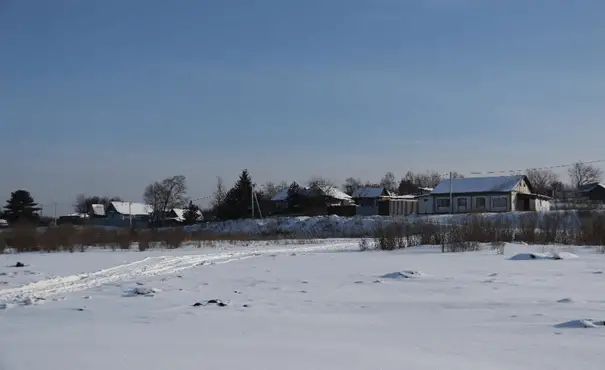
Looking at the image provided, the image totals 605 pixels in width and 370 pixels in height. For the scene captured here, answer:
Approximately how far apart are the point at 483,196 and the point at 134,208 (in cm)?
7542

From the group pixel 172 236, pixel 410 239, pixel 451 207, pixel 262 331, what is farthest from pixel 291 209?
pixel 262 331

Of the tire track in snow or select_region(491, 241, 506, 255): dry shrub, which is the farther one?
select_region(491, 241, 506, 255): dry shrub

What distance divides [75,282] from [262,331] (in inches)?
340

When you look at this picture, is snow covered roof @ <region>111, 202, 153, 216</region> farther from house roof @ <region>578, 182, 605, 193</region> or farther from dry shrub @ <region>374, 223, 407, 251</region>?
dry shrub @ <region>374, 223, 407, 251</region>

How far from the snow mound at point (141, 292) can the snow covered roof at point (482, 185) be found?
62.5 m

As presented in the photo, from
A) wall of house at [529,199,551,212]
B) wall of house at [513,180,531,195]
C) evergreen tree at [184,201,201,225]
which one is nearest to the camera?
wall of house at [513,180,531,195]

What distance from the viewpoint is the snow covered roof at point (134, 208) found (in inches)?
4764

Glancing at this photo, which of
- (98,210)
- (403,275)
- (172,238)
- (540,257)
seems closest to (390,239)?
(540,257)

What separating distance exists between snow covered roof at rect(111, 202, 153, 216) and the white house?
6569cm

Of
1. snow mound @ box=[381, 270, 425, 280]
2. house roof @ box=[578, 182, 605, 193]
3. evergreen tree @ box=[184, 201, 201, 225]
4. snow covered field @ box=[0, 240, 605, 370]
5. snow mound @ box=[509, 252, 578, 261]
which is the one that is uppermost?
house roof @ box=[578, 182, 605, 193]

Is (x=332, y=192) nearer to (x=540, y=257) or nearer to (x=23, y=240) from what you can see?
(x=23, y=240)

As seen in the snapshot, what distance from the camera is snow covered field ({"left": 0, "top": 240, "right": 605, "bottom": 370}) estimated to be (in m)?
6.86

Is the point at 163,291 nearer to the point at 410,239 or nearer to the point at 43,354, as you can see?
the point at 43,354

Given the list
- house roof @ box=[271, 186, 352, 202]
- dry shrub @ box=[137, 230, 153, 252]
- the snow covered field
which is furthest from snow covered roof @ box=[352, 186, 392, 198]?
the snow covered field
